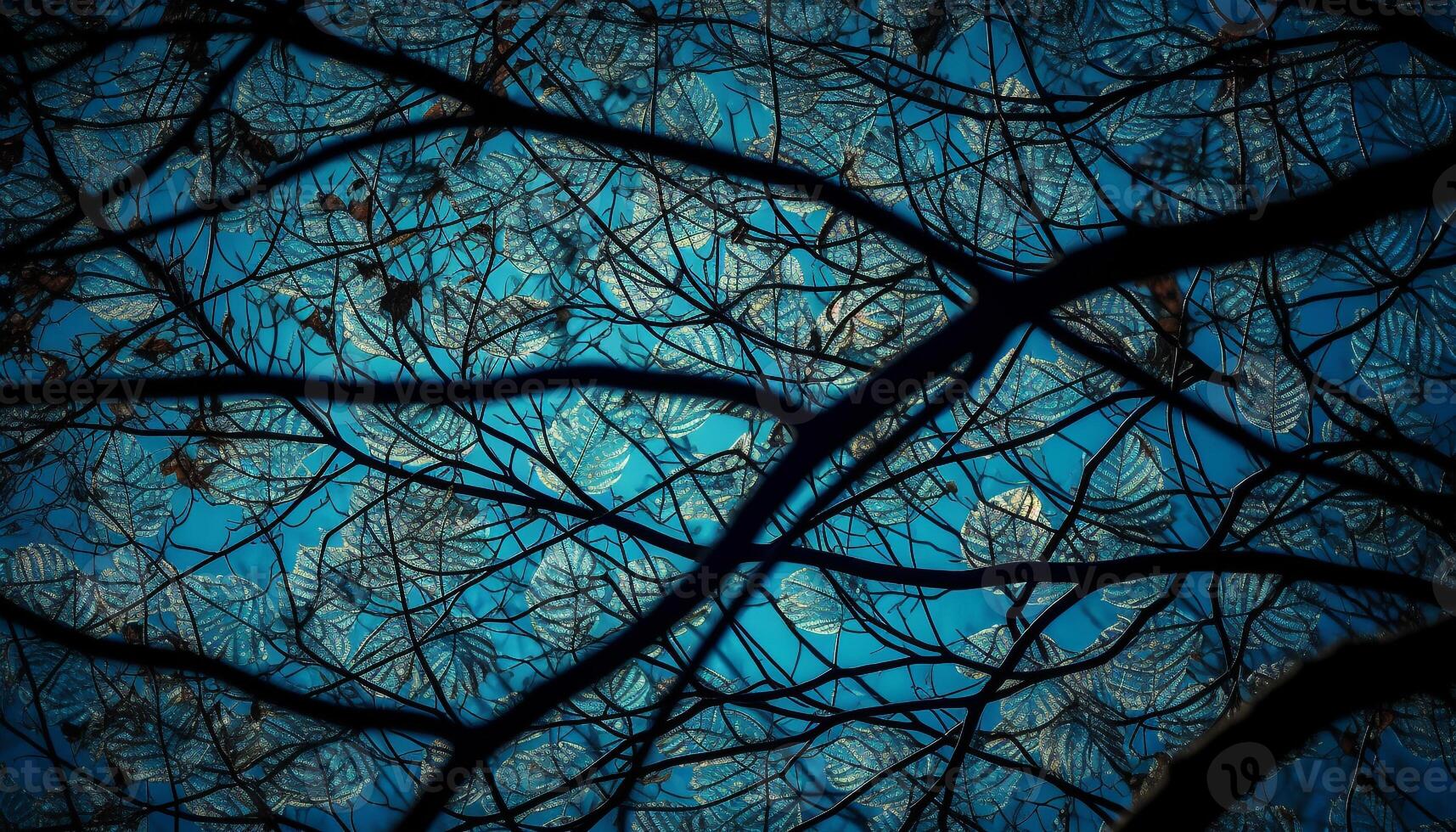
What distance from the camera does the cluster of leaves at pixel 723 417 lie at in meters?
1.14

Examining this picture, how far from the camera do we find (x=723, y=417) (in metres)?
1.18

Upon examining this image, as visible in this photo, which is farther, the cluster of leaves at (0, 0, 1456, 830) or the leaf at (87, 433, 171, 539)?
the leaf at (87, 433, 171, 539)

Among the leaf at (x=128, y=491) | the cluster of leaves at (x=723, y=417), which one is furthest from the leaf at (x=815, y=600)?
the leaf at (x=128, y=491)

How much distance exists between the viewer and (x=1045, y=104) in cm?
115

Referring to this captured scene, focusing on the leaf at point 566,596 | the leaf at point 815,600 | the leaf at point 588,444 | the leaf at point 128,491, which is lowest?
the leaf at point 815,600

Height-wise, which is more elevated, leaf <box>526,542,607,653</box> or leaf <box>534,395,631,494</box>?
leaf <box>534,395,631,494</box>

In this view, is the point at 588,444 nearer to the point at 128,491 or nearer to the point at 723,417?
the point at 723,417

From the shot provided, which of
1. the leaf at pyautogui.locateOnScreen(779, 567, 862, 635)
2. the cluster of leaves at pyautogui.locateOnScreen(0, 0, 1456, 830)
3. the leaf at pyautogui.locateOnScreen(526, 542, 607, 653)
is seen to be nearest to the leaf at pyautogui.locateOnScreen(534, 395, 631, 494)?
the cluster of leaves at pyautogui.locateOnScreen(0, 0, 1456, 830)

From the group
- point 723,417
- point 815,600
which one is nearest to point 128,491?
point 723,417

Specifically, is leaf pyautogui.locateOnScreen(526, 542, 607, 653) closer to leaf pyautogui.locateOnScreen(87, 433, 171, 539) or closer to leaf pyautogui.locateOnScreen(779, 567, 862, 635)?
leaf pyautogui.locateOnScreen(779, 567, 862, 635)

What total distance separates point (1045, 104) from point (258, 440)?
1.39 m

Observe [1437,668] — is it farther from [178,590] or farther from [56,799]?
[56,799]

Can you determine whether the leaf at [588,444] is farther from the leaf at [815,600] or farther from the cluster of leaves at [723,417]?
the leaf at [815,600]

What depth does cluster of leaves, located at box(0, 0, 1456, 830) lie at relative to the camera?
1.14 meters
